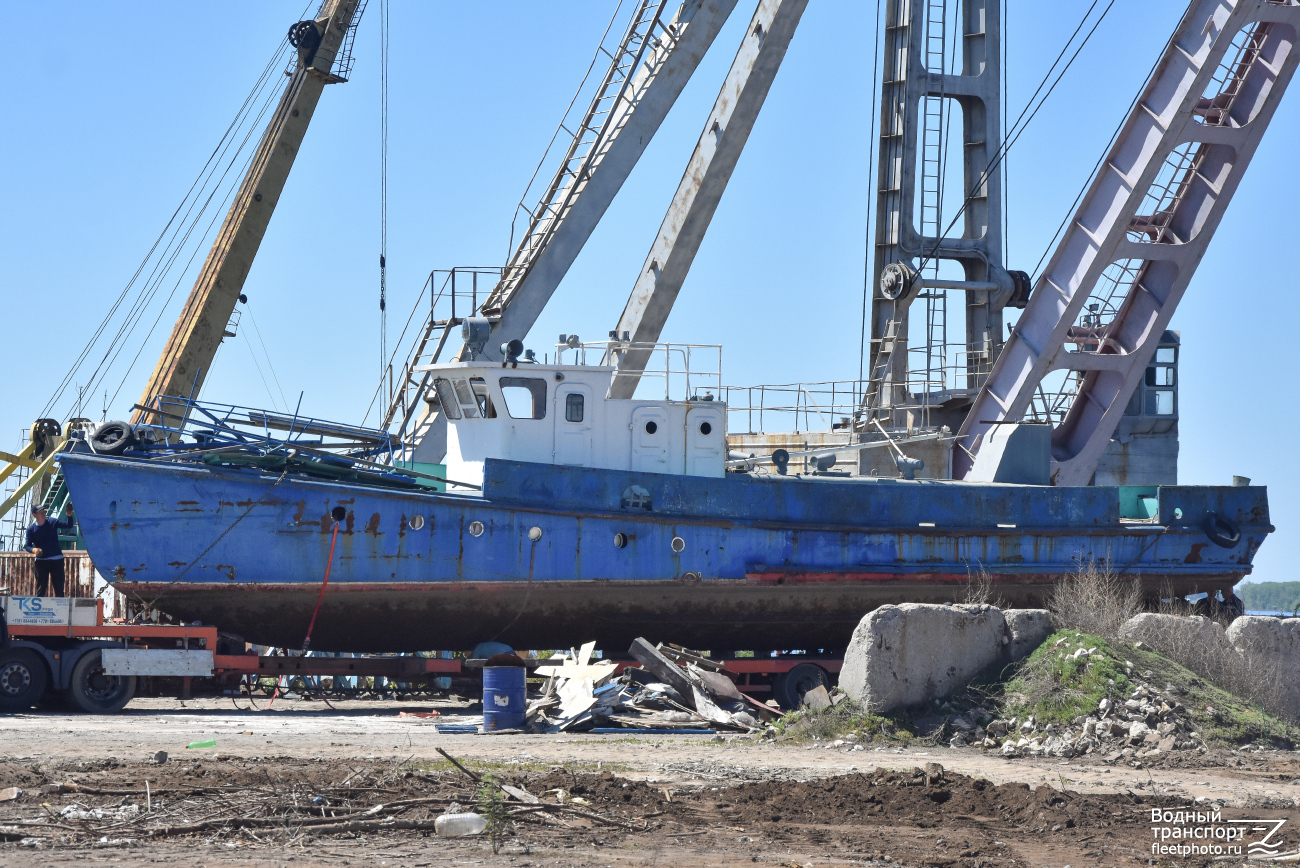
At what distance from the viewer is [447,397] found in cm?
1714

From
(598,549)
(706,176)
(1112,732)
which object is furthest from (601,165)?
(1112,732)

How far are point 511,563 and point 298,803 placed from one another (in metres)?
8.20

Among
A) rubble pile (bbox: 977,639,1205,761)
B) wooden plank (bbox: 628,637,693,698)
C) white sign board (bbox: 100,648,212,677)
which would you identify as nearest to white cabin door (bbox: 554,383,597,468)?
wooden plank (bbox: 628,637,693,698)

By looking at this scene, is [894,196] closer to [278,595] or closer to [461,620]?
[461,620]

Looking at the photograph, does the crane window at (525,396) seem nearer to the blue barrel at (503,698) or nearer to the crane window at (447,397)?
the crane window at (447,397)

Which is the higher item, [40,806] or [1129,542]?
[1129,542]

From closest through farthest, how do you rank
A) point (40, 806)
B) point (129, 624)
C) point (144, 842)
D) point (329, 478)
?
point (144, 842) < point (40, 806) < point (129, 624) < point (329, 478)

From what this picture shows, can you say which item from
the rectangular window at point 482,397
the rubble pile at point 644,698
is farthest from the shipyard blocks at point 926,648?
the rectangular window at point 482,397

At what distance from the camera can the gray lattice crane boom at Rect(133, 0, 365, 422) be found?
28.5m

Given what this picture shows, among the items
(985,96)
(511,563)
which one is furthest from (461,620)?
(985,96)

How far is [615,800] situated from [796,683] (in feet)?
24.2

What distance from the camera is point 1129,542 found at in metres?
18.6

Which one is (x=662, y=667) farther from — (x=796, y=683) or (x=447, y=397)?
(x=447, y=397)

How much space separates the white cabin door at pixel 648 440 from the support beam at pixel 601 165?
13.5 feet
